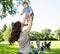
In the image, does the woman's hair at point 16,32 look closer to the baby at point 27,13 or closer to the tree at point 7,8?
the baby at point 27,13

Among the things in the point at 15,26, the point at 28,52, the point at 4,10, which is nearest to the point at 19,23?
the point at 15,26

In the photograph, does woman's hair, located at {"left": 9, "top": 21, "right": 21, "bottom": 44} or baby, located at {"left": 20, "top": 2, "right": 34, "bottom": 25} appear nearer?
baby, located at {"left": 20, "top": 2, "right": 34, "bottom": 25}

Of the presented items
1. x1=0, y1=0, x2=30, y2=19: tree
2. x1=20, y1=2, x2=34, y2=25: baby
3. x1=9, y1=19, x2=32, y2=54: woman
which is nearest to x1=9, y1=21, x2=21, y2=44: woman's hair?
x1=9, y1=19, x2=32, y2=54: woman

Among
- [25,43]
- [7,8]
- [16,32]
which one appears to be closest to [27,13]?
[16,32]

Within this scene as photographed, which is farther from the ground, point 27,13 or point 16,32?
point 27,13

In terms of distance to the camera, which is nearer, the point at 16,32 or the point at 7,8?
the point at 16,32

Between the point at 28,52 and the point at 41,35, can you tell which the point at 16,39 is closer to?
the point at 28,52

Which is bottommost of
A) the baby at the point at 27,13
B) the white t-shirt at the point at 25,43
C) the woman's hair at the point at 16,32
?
the white t-shirt at the point at 25,43

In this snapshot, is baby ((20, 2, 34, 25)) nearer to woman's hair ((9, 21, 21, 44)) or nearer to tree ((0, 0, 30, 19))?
woman's hair ((9, 21, 21, 44))

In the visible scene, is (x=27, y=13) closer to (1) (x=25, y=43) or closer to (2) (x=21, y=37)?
Result: (2) (x=21, y=37)

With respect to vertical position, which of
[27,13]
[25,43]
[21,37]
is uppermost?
[27,13]

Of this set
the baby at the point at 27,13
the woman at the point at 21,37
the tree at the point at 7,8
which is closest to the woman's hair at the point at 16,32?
the woman at the point at 21,37

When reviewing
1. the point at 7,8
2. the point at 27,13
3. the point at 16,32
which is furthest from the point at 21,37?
the point at 7,8

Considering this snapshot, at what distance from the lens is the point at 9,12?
2731 centimetres
